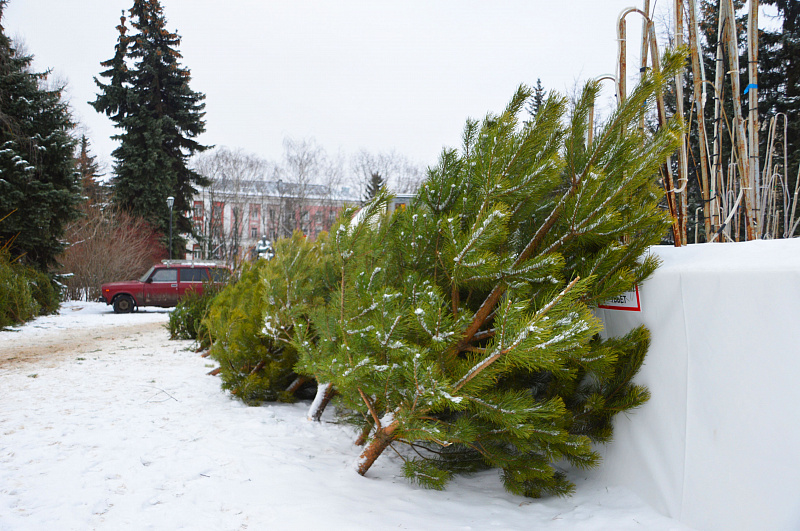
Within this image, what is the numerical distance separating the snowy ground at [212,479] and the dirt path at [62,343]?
2.28m

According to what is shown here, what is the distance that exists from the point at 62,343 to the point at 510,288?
27.4ft

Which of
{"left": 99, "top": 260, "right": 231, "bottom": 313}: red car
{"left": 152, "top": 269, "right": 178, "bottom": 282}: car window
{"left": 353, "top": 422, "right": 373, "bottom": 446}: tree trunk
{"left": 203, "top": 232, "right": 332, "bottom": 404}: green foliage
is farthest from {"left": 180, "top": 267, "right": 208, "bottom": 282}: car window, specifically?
{"left": 353, "top": 422, "right": 373, "bottom": 446}: tree trunk

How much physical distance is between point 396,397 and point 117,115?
26.6 m

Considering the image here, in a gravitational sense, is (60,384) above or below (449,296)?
below

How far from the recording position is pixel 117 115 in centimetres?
2355

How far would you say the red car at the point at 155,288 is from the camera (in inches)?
607

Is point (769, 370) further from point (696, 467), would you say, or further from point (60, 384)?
point (60, 384)

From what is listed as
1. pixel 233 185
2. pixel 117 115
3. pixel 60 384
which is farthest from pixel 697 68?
pixel 233 185

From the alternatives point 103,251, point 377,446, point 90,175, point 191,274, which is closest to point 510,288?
point 377,446

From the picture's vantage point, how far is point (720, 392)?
6.27 feet

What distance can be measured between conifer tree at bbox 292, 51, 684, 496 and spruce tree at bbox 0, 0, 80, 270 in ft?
44.5

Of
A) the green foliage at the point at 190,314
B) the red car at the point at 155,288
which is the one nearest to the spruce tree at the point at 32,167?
the red car at the point at 155,288

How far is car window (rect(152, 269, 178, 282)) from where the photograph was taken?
16.2m

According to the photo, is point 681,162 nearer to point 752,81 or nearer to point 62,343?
point 752,81
